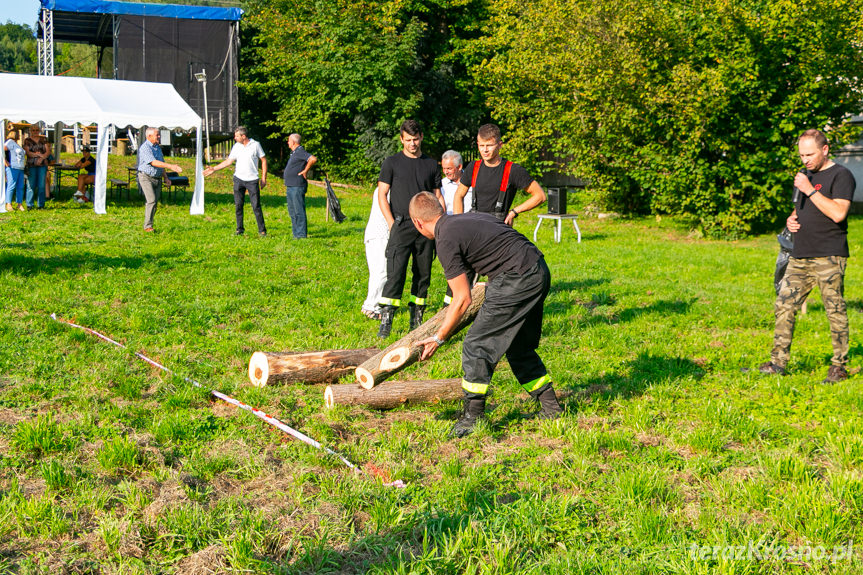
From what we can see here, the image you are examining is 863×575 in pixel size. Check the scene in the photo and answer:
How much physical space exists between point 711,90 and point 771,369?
10217 millimetres

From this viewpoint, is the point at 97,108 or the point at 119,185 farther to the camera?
the point at 119,185

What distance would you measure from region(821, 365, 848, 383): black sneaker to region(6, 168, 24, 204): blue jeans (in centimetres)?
1597

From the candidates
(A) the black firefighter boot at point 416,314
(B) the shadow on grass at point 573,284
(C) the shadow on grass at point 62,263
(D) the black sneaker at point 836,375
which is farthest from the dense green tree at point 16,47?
(D) the black sneaker at point 836,375

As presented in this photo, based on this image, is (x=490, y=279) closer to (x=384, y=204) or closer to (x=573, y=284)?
(x=384, y=204)

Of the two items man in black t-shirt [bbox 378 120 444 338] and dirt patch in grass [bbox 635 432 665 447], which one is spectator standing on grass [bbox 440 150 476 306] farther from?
dirt patch in grass [bbox 635 432 665 447]

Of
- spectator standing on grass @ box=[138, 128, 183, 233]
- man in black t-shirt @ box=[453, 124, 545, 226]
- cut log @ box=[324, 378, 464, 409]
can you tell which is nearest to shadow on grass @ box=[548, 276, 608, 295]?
man in black t-shirt @ box=[453, 124, 545, 226]

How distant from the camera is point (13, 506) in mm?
3455

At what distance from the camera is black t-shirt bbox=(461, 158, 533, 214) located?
6672 mm

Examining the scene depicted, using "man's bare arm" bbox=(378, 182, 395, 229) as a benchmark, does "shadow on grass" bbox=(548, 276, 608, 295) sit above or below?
below

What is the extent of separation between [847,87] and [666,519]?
582 inches

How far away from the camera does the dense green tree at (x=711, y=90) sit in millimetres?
14695

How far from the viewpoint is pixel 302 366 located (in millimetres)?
5719

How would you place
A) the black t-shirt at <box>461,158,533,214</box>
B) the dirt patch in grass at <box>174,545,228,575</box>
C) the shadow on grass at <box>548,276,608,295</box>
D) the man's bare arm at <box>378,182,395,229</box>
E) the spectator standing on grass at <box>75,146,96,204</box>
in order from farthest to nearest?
1. the spectator standing on grass at <box>75,146,96,204</box>
2. the shadow on grass at <box>548,276,608,295</box>
3. the man's bare arm at <box>378,182,395,229</box>
4. the black t-shirt at <box>461,158,533,214</box>
5. the dirt patch in grass at <box>174,545,228,575</box>

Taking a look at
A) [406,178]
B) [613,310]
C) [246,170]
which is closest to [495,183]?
[406,178]
